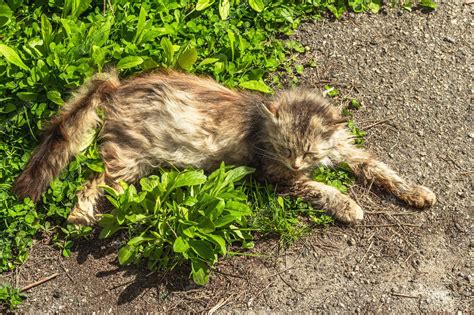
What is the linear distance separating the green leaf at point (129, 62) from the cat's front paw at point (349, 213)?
1.96 meters

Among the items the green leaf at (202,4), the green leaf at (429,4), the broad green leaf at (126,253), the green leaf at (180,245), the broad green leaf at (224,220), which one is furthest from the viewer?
the green leaf at (429,4)

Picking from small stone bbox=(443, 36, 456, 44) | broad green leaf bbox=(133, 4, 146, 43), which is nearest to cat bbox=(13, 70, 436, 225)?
broad green leaf bbox=(133, 4, 146, 43)

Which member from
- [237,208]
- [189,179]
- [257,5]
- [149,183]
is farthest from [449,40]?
[149,183]

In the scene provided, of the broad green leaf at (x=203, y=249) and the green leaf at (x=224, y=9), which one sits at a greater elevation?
the green leaf at (x=224, y=9)

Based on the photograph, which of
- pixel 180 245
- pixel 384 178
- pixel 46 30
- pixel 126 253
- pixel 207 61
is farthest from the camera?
pixel 207 61

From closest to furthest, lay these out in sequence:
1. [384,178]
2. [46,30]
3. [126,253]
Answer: [126,253] < [384,178] < [46,30]

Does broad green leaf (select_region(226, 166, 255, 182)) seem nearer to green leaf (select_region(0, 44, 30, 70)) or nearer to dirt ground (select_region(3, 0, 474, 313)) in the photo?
dirt ground (select_region(3, 0, 474, 313))

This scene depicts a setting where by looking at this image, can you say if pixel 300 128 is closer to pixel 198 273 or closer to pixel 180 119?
pixel 180 119

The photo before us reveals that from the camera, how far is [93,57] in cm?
468

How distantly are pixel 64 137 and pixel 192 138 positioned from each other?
3.19 feet

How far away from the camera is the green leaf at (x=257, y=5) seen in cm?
523

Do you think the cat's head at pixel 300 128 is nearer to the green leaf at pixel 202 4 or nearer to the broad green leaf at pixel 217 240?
the broad green leaf at pixel 217 240

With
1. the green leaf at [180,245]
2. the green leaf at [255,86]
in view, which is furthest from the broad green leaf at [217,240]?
the green leaf at [255,86]

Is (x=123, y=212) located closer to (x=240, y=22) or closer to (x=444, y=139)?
(x=240, y=22)
